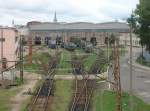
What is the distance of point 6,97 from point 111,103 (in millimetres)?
9554

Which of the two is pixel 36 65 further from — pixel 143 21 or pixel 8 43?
pixel 143 21

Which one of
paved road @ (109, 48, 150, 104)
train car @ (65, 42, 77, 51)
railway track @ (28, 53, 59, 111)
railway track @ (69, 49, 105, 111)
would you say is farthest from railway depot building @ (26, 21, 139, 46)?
railway track @ (28, 53, 59, 111)

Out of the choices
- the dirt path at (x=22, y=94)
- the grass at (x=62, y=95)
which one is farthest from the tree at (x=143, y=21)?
the grass at (x=62, y=95)

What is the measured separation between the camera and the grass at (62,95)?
1491 inches

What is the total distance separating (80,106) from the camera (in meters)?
37.6

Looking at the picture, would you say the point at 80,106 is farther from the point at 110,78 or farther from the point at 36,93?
the point at 110,78

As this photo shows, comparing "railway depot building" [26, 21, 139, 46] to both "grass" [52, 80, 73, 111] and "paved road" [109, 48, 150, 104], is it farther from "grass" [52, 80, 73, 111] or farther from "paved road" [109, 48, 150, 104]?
"grass" [52, 80, 73, 111]

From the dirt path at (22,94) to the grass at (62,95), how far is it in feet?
8.47

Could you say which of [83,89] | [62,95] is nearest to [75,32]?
[83,89]

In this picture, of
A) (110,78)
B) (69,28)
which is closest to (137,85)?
(110,78)

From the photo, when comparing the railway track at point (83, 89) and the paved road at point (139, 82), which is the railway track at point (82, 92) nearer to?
the railway track at point (83, 89)

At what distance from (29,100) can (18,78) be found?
1402 cm

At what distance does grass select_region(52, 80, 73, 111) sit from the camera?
37.9 m

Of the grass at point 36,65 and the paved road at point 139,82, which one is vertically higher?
the grass at point 36,65
